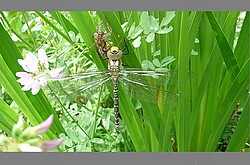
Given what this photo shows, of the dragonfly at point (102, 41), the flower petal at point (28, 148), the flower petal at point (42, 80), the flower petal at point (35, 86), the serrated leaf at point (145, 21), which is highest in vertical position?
the serrated leaf at point (145, 21)

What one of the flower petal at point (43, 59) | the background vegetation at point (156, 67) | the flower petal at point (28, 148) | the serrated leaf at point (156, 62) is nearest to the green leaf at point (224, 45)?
the background vegetation at point (156, 67)

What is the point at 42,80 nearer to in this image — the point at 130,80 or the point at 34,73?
the point at 34,73

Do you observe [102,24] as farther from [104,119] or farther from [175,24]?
[104,119]

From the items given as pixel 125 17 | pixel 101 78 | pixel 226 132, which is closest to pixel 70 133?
pixel 101 78

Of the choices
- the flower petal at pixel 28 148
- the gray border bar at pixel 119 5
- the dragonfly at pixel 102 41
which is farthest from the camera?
the dragonfly at pixel 102 41

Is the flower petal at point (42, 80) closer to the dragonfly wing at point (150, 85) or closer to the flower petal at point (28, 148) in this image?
the dragonfly wing at point (150, 85)

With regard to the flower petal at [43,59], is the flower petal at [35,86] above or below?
below
